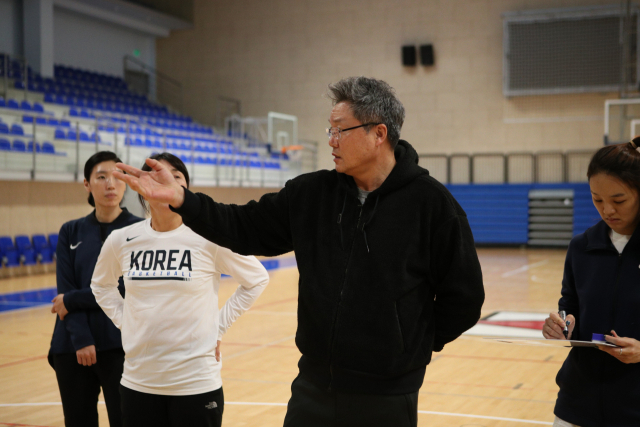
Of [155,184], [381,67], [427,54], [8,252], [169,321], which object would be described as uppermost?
[427,54]

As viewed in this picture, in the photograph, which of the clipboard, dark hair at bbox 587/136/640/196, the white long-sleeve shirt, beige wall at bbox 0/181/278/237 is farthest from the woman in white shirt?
beige wall at bbox 0/181/278/237

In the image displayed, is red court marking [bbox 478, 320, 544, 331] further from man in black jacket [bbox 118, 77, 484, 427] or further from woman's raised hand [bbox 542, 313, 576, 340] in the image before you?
man in black jacket [bbox 118, 77, 484, 427]

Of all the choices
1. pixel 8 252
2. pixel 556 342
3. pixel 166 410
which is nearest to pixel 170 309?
pixel 166 410

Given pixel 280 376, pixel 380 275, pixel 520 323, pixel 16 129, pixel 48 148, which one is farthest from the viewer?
pixel 48 148

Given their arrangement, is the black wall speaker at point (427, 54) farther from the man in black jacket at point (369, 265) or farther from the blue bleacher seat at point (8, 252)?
the man in black jacket at point (369, 265)

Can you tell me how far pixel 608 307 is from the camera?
7.31 feet

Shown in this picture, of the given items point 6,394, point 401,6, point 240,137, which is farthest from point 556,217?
point 6,394

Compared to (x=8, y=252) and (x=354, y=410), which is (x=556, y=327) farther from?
(x=8, y=252)

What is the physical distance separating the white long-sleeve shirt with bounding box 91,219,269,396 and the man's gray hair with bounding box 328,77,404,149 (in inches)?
38.8

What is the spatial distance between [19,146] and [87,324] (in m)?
9.11

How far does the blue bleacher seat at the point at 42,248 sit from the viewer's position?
1222cm

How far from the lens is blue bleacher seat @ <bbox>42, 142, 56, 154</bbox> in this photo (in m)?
11.5

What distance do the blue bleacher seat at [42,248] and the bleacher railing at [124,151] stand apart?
51.0 inches

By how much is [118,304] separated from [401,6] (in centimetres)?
1844
